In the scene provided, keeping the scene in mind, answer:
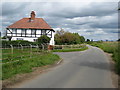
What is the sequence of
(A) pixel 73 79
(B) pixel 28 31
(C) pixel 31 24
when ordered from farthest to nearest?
(C) pixel 31 24 < (B) pixel 28 31 < (A) pixel 73 79

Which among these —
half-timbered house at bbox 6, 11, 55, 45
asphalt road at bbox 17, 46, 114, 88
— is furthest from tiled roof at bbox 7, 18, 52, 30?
asphalt road at bbox 17, 46, 114, 88

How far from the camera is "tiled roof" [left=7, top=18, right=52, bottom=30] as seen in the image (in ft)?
149

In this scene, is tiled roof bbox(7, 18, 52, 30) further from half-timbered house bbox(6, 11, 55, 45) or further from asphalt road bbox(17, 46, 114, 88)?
asphalt road bbox(17, 46, 114, 88)

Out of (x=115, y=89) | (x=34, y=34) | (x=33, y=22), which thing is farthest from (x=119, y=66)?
(x=33, y=22)

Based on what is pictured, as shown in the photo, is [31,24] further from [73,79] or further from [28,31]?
[73,79]

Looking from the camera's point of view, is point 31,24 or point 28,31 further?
point 31,24

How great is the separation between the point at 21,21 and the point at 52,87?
43.5 meters

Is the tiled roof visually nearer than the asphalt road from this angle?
No

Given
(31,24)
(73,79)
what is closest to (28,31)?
(31,24)

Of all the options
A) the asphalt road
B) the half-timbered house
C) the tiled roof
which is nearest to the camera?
the asphalt road

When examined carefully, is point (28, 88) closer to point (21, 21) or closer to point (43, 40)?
point (43, 40)

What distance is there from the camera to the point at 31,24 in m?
46.3

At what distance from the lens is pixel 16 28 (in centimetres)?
4491

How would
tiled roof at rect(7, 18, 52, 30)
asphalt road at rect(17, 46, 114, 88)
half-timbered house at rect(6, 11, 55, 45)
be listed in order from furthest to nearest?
tiled roof at rect(7, 18, 52, 30) < half-timbered house at rect(6, 11, 55, 45) < asphalt road at rect(17, 46, 114, 88)
